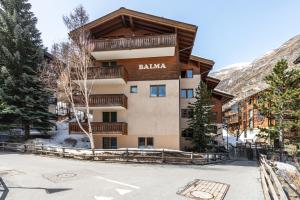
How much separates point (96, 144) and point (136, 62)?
900 centimetres

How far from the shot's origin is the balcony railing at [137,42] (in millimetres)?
23328

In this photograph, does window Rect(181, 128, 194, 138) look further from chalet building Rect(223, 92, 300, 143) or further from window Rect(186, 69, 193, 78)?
chalet building Rect(223, 92, 300, 143)

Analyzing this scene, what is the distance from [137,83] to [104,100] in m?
3.64

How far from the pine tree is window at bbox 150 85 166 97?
39.5 ft

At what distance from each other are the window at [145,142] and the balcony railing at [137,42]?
8696mm

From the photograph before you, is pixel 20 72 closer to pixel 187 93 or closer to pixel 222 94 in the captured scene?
pixel 187 93

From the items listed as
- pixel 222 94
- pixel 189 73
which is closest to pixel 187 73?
pixel 189 73

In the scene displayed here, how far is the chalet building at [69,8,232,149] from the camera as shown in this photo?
23.9 metres

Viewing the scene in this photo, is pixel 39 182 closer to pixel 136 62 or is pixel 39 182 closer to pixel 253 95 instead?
pixel 136 62

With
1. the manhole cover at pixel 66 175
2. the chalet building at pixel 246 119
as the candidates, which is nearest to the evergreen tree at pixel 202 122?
the manhole cover at pixel 66 175

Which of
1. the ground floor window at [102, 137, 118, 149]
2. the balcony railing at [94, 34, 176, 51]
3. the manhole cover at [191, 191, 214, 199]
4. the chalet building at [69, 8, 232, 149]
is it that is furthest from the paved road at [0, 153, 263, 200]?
the balcony railing at [94, 34, 176, 51]

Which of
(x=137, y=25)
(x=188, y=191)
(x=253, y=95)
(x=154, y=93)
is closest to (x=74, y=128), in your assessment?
(x=154, y=93)

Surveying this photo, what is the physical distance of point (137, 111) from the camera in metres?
24.9

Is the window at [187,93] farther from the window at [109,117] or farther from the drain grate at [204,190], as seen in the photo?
the drain grate at [204,190]
